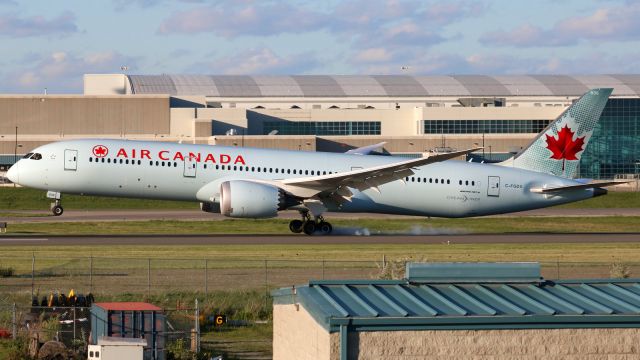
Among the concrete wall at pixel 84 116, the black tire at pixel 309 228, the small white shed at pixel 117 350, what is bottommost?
the small white shed at pixel 117 350

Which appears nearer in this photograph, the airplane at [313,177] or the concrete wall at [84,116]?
the airplane at [313,177]

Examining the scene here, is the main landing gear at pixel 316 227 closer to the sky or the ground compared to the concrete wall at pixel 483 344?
closer to the sky

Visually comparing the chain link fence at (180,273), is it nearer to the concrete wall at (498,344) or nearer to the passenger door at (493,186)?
the passenger door at (493,186)

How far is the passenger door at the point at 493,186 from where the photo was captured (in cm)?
5562

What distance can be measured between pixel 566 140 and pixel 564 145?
0.26 m

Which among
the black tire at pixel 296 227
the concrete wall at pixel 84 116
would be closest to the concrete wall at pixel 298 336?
the black tire at pixel 296 227

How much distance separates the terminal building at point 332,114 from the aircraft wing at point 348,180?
58.4 metres

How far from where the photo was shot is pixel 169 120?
11862 cm

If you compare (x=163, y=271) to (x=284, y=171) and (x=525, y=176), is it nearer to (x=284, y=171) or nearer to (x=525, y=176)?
(x=284, y=171)

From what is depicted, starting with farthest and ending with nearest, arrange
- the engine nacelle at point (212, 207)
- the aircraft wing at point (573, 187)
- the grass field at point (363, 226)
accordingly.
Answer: the grass field at point (363, 226)
the aircraft wing at point (573, 187)
the engine nacelle at point (212, 207)

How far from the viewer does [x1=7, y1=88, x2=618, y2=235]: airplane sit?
5219 cm

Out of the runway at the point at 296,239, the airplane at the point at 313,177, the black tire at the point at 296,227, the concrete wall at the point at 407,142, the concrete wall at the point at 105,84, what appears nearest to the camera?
the runway at the point at 296,239

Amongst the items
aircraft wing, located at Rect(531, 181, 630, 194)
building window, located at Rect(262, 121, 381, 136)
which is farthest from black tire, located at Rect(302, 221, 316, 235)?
building window, located at Rect(262, 121, 381, 136)

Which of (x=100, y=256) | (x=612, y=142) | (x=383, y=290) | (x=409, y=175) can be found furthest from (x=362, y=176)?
(x=612, y=142)
